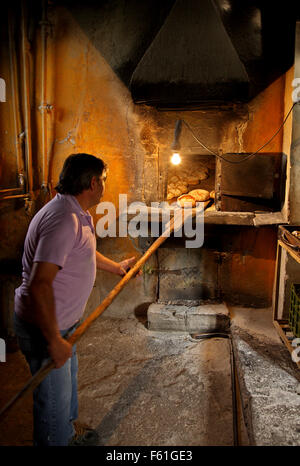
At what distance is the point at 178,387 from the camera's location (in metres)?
3.59

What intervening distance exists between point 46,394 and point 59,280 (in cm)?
80

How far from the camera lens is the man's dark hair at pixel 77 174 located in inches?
94.0

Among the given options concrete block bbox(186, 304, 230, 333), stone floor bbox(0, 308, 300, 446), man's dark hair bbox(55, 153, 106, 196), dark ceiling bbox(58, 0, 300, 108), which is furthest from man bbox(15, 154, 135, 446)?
concrete block bbox(186, 304, 230, 333)

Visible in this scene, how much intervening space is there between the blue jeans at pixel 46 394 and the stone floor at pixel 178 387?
687mm

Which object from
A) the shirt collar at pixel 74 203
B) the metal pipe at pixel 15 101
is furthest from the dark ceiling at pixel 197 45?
the shirt collar at pixel 74 203

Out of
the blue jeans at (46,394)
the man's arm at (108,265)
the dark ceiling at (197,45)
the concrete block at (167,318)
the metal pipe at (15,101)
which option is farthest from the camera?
the concrete block at (167,318)

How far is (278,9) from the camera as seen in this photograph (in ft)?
13.8

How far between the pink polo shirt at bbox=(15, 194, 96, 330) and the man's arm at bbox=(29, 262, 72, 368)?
62 mm

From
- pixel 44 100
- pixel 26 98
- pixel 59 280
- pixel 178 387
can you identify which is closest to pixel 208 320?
pixel 178 387

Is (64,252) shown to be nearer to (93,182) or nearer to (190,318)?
(93,182)

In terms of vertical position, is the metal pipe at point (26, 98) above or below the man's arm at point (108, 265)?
above

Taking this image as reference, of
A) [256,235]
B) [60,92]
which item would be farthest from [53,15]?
[256,235]

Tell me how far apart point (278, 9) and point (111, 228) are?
11.9 feet

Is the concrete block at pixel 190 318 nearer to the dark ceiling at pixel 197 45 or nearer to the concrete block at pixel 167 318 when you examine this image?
the concrete block at pixel 167 318
